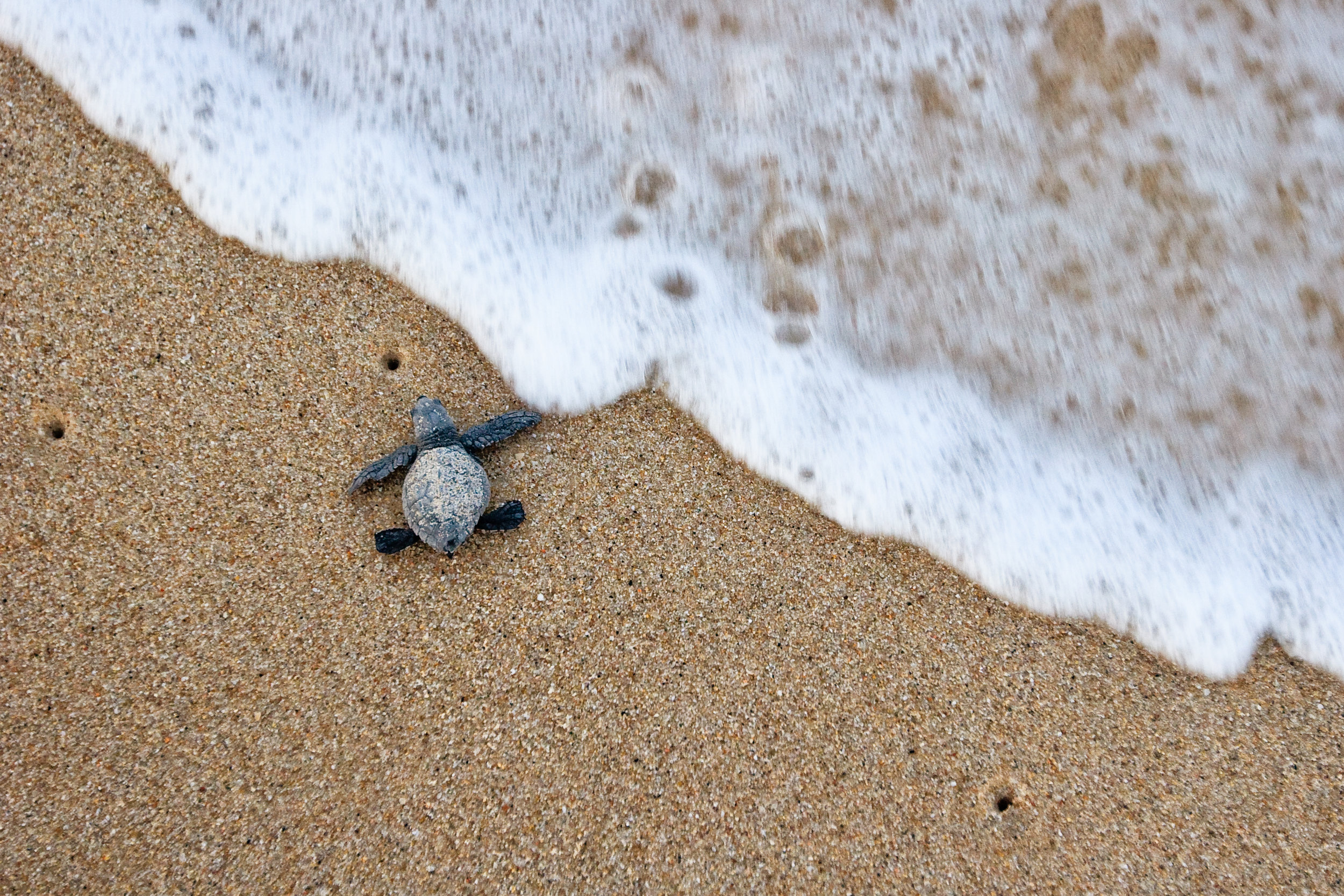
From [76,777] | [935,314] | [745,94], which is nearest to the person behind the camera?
A: [76,777]

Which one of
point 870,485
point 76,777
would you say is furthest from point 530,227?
point 76,777

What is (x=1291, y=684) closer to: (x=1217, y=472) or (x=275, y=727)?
(x=1217, y=472)

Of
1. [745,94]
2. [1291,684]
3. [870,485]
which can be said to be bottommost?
[1291,684]

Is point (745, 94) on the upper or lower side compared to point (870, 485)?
upper

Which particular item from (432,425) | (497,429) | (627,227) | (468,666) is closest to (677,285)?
(627,227)

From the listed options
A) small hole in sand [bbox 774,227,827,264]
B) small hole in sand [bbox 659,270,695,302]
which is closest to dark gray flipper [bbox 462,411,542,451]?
small hole in sand [bbox 659,270,695,302]

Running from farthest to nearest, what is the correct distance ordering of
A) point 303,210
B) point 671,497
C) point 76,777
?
point 303,210 < point 671,497 < point 76,777

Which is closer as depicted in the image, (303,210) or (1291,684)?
(1291,684)

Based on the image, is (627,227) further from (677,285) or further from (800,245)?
(800,245)

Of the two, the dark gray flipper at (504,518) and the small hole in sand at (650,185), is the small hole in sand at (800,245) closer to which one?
Result: the small hole in sand at (650,185)
